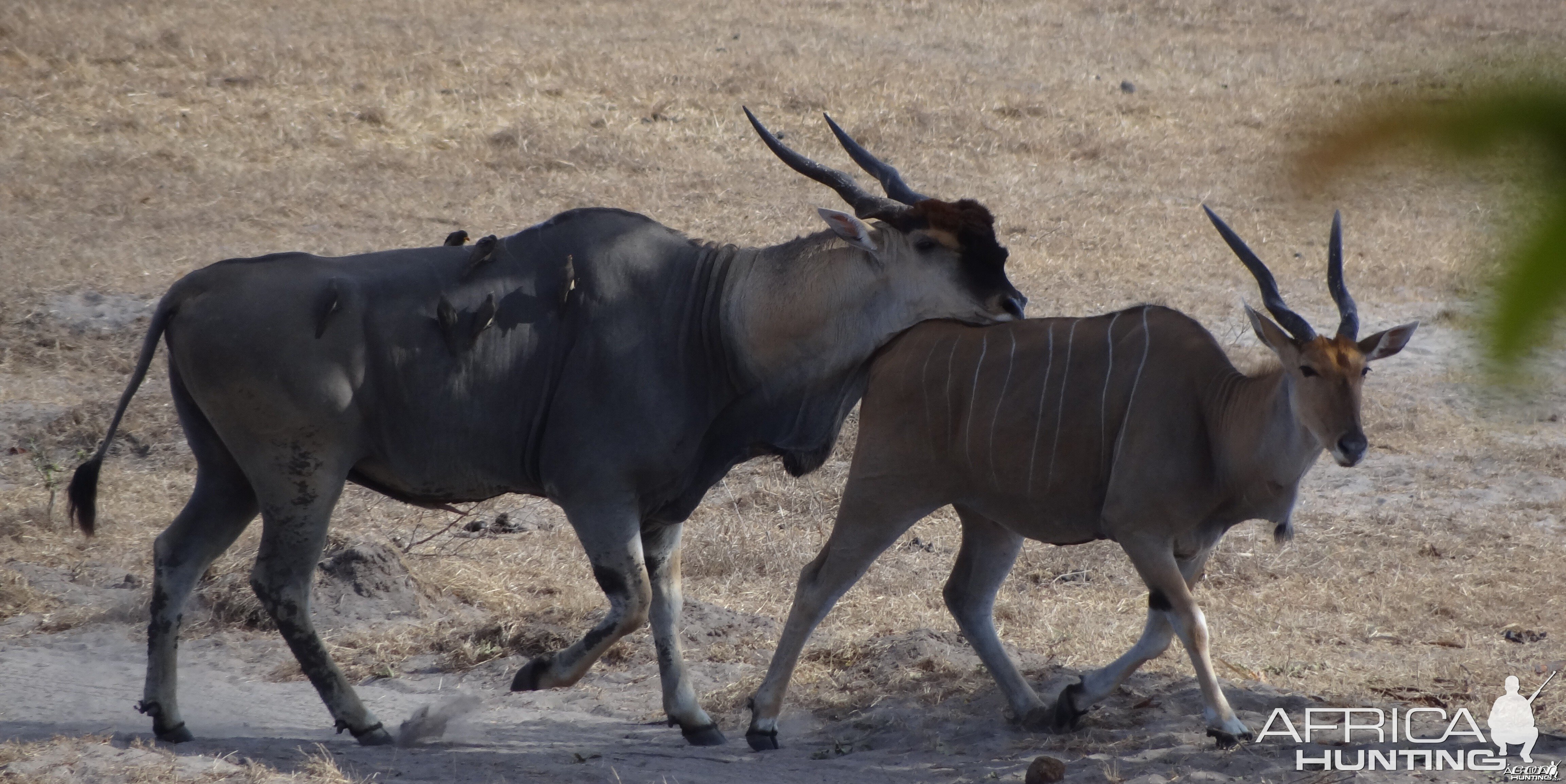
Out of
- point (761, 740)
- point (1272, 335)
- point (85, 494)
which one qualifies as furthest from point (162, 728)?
point (1272, 335)

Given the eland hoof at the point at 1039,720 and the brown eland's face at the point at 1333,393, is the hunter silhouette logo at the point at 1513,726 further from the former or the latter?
the eland hoof at the point at 1039,720

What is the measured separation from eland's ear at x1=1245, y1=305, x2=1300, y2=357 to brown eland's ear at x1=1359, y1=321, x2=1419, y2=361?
17cm

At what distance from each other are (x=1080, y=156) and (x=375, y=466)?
29.2ft

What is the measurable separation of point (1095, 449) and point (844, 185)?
3.54 feet

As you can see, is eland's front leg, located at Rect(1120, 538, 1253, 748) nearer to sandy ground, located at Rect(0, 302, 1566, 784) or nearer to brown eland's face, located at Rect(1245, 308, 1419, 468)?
sandy ground, located at Rect(0, 302, 1566, 784)

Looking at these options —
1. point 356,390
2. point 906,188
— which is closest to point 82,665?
point 356,390

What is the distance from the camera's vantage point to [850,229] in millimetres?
4277

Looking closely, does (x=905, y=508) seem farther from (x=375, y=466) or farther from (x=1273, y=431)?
(x=375, y=466)

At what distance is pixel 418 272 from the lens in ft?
13.8

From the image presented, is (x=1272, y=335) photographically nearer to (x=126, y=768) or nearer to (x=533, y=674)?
(x=533, y=674)

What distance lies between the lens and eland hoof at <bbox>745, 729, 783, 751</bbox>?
425 centimetres

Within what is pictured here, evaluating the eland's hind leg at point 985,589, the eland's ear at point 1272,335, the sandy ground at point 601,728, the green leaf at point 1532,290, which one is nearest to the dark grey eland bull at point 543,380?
the sandy ground at point 601,728

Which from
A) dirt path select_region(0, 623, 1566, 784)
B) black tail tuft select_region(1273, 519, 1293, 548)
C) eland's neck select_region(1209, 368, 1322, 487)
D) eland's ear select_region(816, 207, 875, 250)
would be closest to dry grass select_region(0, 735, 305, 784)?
dirt path select_region(0, 623, 1566, 784)

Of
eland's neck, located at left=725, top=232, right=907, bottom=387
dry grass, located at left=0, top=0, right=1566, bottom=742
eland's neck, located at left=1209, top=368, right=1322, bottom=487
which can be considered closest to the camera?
eland's neck, located at left=1209, top=368, right=1322, bottom=487
